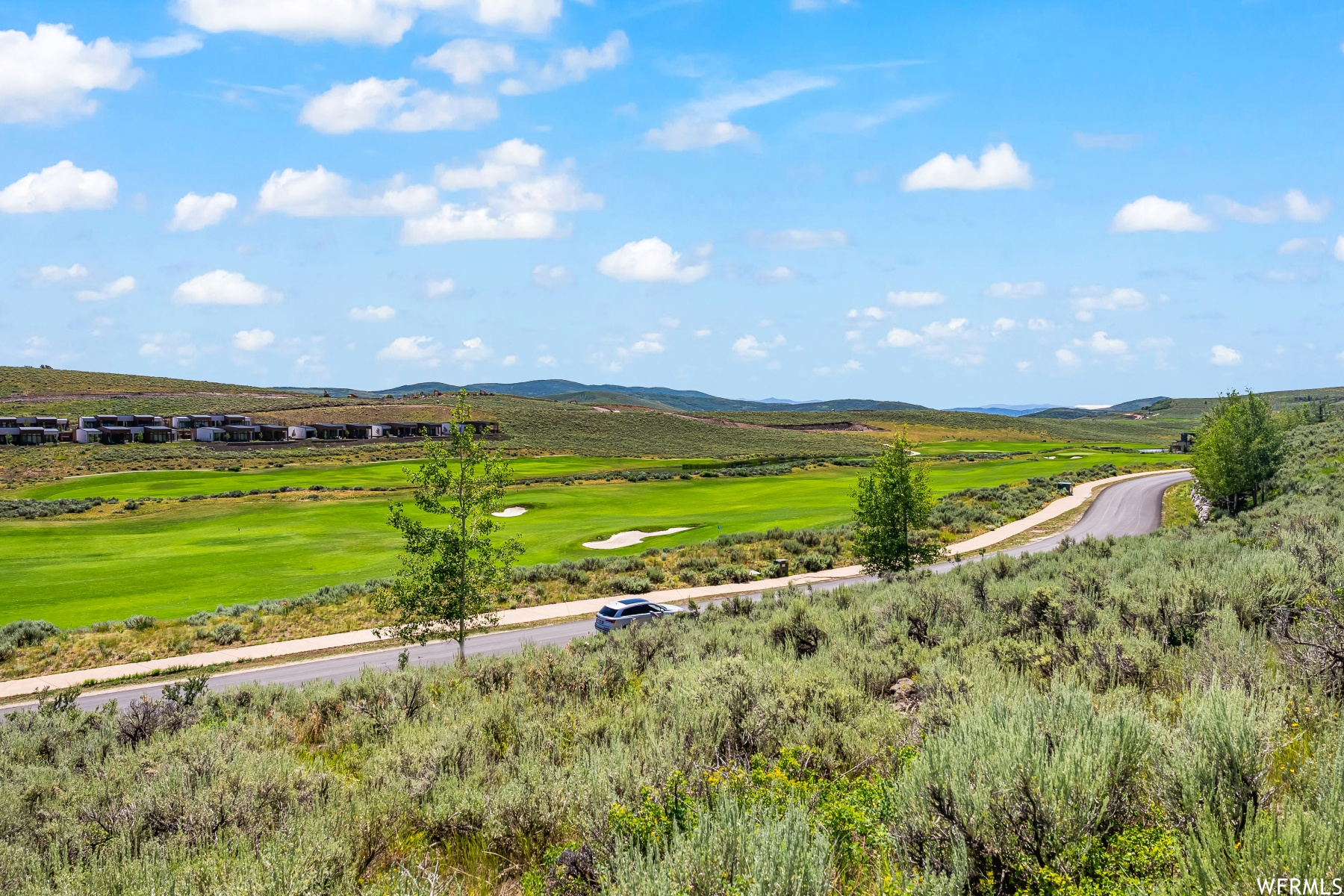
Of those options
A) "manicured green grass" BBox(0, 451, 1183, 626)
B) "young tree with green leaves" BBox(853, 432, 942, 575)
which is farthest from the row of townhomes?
"young tree with green leaves" BBox(853, 432, 942, 575)

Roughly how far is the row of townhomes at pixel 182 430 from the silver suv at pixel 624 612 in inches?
2946

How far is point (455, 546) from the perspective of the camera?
19.3m

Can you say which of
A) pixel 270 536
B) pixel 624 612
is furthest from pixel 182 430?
pixel 624 612

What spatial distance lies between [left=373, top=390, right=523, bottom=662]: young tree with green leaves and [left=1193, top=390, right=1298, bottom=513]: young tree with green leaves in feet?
152

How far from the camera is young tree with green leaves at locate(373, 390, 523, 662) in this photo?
18781mm

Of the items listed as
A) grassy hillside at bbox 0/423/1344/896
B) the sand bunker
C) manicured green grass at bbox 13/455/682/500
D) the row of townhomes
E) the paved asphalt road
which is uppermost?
the row of townhomes

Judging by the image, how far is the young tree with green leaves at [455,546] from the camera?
18781mm

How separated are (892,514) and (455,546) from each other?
17.5 metres

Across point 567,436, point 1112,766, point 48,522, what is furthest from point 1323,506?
point 567,436

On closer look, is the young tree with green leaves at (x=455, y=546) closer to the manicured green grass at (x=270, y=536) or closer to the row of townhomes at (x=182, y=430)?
the manicured green grass at (x=270, y=536)

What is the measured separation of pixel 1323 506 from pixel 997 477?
2099 inches

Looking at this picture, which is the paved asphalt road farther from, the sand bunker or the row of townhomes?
the row of townhomes

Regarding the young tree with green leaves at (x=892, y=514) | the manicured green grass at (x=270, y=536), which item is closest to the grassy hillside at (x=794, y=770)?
the young tree with green leaves at (x=892, y=514)

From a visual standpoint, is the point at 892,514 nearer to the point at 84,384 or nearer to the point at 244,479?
the point at 244,479
